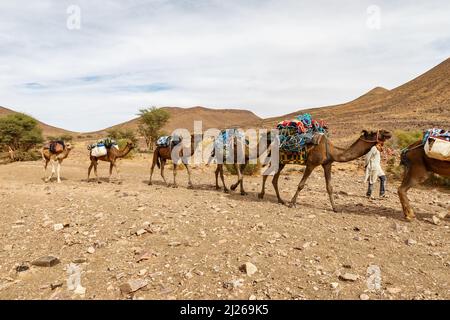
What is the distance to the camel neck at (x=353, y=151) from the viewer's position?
766 cm

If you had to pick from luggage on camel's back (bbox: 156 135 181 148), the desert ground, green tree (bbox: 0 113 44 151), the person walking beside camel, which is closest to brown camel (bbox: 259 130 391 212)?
the desert ground

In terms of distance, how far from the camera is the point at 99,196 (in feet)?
30.9

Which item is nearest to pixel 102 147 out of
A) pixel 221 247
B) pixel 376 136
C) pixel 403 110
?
pixel 221 247

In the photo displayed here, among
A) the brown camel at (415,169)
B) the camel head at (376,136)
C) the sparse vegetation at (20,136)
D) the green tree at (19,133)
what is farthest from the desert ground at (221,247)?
the green tree at (19,133)

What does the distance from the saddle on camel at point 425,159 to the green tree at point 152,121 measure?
29.6m

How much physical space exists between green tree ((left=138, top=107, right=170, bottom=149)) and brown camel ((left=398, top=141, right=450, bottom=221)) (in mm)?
29575

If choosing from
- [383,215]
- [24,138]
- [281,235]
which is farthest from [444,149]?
[24,138]

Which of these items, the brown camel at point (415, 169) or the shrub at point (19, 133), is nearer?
the brown camel at point (415, 169)

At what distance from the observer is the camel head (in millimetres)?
7328

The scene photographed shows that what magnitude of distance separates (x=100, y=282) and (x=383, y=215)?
5957 millimetres

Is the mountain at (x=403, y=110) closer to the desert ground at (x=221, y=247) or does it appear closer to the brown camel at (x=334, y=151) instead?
the brown camel at (x=334, y=151)

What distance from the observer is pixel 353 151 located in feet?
25.5

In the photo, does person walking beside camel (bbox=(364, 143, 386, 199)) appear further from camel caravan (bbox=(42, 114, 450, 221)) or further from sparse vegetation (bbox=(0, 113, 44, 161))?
sparse vegetation (bbox=(0, 113, 44, 161))
